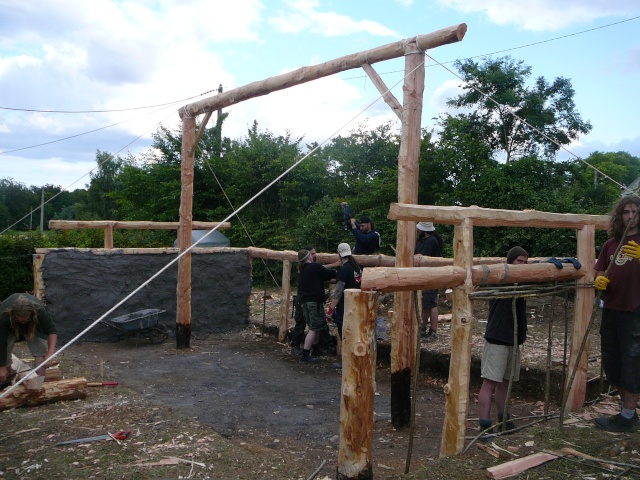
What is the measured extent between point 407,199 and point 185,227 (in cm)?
481

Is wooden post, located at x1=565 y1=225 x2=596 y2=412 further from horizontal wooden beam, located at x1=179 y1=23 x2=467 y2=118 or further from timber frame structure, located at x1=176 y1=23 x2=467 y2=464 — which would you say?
horizontal wooden beam, located at x1=179 y1=23 x2=467 y2=118

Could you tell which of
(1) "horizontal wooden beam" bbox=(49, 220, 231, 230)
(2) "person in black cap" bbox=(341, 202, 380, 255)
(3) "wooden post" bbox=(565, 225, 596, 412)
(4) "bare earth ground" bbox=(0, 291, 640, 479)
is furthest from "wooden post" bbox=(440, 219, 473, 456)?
(1) "horizontal wooden beam" bbox=(49, 220, 231, 230)

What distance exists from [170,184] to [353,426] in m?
18.7

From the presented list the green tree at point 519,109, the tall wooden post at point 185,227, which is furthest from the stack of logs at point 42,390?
the green tree at point 519,109

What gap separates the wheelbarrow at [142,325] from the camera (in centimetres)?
998

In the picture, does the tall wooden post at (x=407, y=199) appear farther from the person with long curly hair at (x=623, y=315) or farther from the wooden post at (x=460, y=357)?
the person with long curly hair at (x=623, y=315)

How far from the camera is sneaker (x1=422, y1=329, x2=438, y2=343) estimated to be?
349 inches

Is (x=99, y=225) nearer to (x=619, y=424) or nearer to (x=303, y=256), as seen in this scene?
(x=303, y=256)

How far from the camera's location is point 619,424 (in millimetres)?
4652

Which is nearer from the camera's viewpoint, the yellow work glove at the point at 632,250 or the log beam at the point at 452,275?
the log beam at the point at 452,275

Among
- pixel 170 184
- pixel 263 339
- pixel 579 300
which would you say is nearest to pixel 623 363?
pixel 579 300

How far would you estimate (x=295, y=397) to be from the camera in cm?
732

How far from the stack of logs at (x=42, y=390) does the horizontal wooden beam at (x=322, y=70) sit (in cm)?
443

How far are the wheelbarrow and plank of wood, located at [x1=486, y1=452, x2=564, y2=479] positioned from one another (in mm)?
7362
